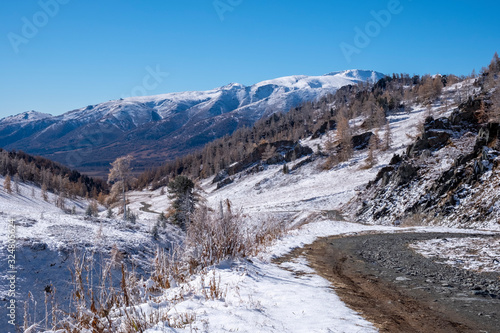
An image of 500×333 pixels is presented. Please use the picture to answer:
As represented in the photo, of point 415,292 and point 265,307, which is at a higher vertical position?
point 265,307

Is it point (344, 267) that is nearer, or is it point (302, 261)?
point (344, 267)

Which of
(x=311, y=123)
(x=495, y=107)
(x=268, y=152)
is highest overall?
Answer: (x=311, y=123)

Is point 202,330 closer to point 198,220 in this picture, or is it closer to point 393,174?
point 198,220

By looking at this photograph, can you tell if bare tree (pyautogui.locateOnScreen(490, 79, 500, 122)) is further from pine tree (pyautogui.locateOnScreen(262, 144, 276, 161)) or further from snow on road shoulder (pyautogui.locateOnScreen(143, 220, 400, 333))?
pine tree (pyautogui.locateOnScreen(262, 144, 276, 161))

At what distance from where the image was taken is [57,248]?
44.7 feet

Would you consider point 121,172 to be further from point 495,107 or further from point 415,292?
point 495,107

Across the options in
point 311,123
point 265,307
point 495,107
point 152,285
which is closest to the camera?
point 265,307

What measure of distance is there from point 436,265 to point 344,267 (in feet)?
7.68

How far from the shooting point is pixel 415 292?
571cm

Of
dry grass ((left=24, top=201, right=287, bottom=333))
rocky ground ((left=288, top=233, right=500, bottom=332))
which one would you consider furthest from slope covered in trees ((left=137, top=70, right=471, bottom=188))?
dry grass ((left=24, top=201, right=287, bottom=333))

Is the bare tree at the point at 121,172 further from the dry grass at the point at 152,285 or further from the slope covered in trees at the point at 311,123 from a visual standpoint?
the slope covered in trees at the point at 311,123

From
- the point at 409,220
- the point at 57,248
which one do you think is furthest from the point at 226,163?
the point at 57,248

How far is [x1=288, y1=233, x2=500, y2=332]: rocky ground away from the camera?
4.13m

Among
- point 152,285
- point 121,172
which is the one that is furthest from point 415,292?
point 121,172
